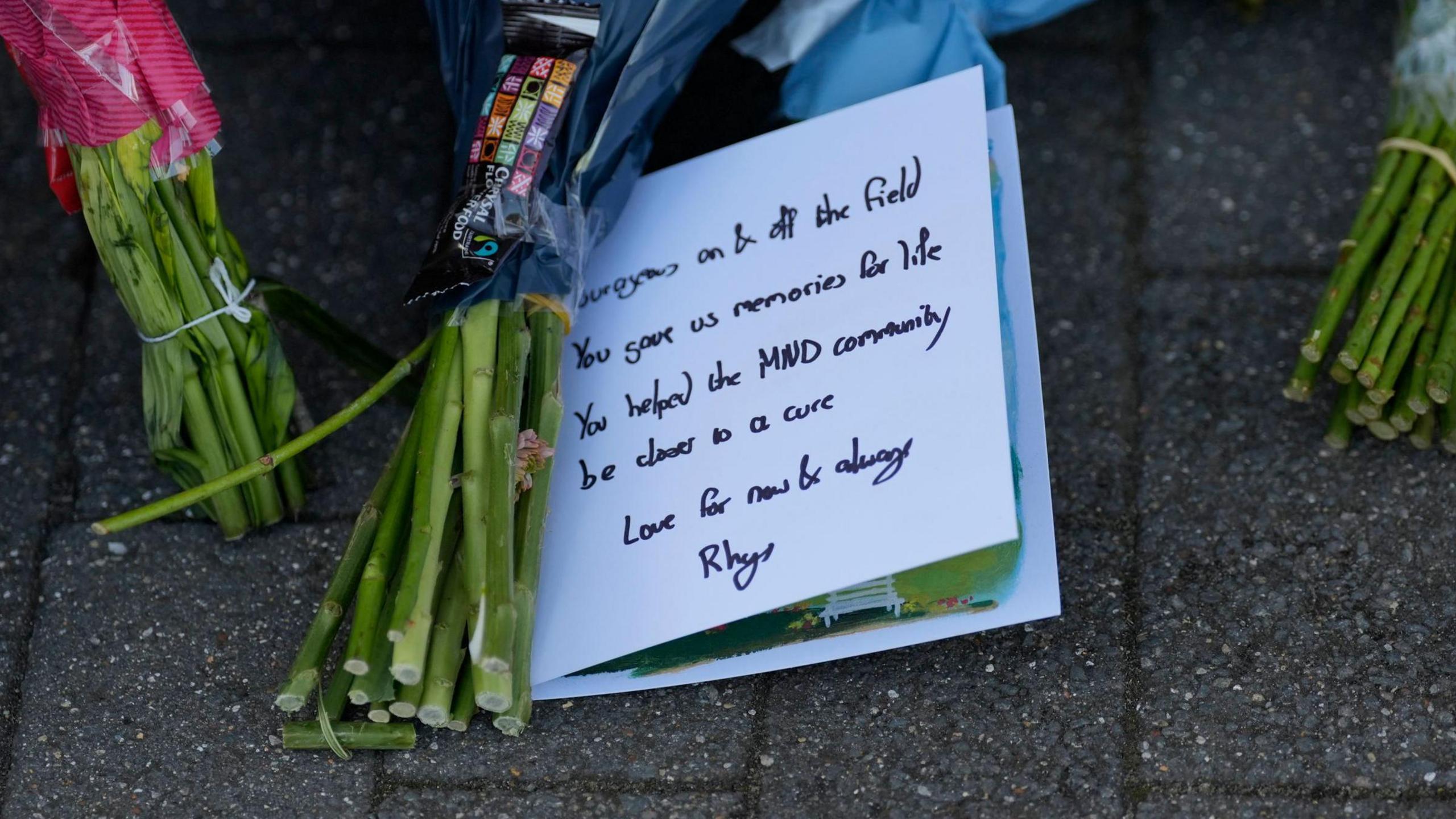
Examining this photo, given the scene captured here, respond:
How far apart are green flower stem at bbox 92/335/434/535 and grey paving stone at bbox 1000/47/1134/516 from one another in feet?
2.18

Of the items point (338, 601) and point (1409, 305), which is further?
point (1409, 305)

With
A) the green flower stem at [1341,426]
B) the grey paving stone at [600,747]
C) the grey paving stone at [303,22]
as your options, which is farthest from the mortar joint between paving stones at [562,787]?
the grey paving stone at [303,22]

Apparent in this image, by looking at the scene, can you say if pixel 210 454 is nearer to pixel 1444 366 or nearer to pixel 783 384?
pixel 783 384

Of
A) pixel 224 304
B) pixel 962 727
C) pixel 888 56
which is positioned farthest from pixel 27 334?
pixel 962 727

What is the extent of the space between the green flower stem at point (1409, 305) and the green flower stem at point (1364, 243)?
0.13 ft

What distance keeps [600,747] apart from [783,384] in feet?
1.18

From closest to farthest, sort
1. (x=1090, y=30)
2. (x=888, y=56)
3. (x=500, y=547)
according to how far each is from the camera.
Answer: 1. (x=500, y=547)
2. (x=888, y=56)
3. (x=1090, y=30)

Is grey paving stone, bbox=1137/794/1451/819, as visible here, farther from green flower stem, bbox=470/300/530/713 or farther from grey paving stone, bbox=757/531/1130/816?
green flower stem, bbox=470/300/530/713

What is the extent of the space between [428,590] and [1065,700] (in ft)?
1.84

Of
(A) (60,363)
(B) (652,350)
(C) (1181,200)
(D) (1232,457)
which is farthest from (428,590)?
(C) (1181,200)

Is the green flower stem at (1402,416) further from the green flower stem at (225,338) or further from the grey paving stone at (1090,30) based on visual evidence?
the green flower stem at (225,338)

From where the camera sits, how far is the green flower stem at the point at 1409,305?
1.33 m

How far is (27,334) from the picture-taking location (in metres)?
1.62

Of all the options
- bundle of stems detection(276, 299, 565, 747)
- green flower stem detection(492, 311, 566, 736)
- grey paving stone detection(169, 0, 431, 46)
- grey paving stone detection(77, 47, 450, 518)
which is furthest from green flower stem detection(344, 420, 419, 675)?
grey paving stone detection(169, 0, 431, 46)
